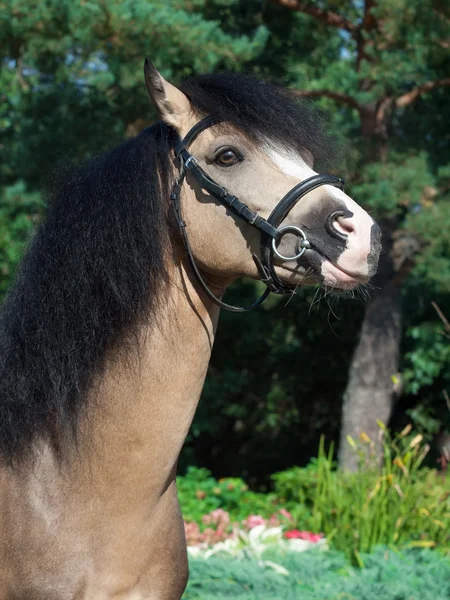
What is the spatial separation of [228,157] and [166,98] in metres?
0.26

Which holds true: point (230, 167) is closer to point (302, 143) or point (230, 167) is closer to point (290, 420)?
point (302, 143)

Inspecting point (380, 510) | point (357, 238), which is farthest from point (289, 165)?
point (380, 510)

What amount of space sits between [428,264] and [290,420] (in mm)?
6555

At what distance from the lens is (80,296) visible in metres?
2.29

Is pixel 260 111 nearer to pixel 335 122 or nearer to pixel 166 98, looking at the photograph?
pixel 166 98

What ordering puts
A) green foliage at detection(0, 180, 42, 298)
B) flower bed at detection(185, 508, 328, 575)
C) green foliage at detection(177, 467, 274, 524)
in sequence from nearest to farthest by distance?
flower bed at detection(185, 508, 328, 575) < green foliage at detection(177, 467, 274, 524) < green foliage at detection(0, 180, 42, 298)

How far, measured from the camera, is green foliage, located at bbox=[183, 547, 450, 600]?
3.99 metres

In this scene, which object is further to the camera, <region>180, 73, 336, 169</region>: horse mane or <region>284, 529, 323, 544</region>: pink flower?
<region>284, 529, 323, 544</region>: pink flower

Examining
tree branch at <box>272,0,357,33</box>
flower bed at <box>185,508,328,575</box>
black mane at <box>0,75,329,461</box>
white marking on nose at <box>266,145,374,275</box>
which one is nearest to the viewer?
white marking on nose at <box>266,145,374,275</box>

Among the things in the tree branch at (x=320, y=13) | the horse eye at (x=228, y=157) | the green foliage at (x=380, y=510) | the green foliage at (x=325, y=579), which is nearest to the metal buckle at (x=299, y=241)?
the horse eye at (x=228, y=157)

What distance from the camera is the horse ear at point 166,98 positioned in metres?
Result: 2.33

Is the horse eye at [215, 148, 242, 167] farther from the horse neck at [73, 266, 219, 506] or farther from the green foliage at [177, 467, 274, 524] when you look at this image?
the green foliage at [177, 467, 274, 524]

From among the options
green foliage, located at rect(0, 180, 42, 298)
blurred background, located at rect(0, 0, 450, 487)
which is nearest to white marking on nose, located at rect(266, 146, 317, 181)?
blurred background, located at rect(0, 0, 450, 487)

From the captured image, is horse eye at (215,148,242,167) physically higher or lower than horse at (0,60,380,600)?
higher
